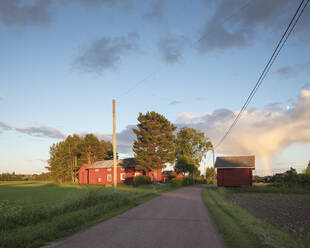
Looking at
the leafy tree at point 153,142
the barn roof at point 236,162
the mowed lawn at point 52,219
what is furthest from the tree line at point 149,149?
the mowed lawn at point 52,219

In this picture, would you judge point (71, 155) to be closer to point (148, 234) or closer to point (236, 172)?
point (236, 172)

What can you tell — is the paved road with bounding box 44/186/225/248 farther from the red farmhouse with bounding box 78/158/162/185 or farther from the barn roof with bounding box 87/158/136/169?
the barn roof with bounding box 87/158/136/169

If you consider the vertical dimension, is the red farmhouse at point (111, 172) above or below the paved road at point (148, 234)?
below

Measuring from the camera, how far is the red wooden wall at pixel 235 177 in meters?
39.6

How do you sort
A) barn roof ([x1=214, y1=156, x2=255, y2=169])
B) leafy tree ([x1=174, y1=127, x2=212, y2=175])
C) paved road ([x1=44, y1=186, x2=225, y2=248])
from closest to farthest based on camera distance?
paved road ([x1=44, y1=186, x2=225, y2=248])
barn roof ([x1=214, y1=156, x2=255, y2=169])
leafy tree ([x1=174, y1=127, x2=212, y2=175])

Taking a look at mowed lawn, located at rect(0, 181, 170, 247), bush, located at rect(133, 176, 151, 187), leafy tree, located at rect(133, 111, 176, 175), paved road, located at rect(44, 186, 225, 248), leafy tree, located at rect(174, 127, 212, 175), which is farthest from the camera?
leafy tree, located at rect(174, 127, 212, 175)

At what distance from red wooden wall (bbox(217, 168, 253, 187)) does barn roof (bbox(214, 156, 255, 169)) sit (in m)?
0.65

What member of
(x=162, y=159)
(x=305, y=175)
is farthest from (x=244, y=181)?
(x=162, y=159)

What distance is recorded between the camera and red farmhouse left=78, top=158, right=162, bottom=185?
54.0 m

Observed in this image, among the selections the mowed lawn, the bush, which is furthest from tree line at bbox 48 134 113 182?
the mowed lawn

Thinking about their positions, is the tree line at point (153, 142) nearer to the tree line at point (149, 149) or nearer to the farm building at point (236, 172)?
the tree line at point (149, 149)

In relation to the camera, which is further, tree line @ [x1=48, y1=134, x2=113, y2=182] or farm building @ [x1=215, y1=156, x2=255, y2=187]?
tree line @ [x1=48, y1=134, x2=113, y2=182]

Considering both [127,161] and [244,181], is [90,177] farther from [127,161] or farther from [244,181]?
[244,181]

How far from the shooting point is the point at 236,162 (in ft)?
135
